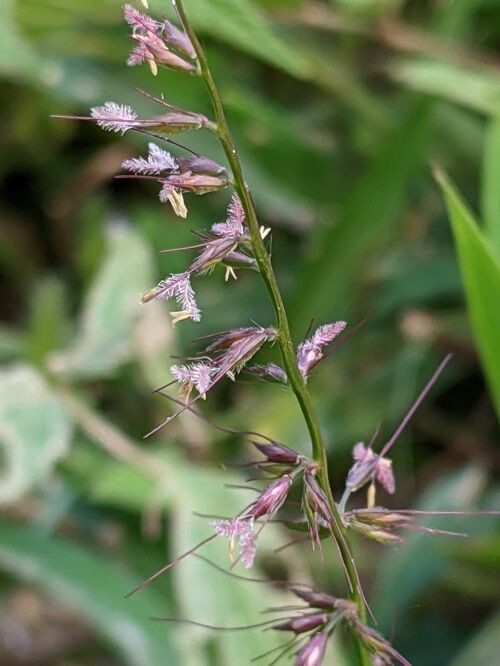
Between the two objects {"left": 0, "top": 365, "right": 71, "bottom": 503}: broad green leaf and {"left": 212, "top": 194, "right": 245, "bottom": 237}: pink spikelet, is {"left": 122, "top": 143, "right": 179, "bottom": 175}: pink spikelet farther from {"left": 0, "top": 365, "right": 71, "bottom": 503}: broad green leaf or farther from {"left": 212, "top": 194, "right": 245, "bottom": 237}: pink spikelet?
{"left": 0, "top": 365, "right": 71, "bottom": 503}: broad green leaf

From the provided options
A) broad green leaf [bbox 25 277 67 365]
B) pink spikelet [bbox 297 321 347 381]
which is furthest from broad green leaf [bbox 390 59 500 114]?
pink spikelet [bbox 297 321 347 381]

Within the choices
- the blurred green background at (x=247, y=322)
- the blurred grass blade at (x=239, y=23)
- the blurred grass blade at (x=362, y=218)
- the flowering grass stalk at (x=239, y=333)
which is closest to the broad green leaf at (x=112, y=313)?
the blurred green background at (x=247, y=322)

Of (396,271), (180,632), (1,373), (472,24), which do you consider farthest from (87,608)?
(472,24)

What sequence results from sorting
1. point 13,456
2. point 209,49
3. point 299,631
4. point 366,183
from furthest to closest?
point 209,49, point 366,183, point 13,456, point 299,631

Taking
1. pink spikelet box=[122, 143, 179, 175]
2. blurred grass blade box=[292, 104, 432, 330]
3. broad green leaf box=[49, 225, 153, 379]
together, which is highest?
pink spikelet box=[122, 143, 179, 175]

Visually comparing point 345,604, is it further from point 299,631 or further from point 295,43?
point 295,43

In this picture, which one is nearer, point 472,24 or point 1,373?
point 1,373

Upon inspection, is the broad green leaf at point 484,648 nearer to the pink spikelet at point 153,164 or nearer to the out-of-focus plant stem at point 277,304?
the out-of-focus plant stem at point 277,304
